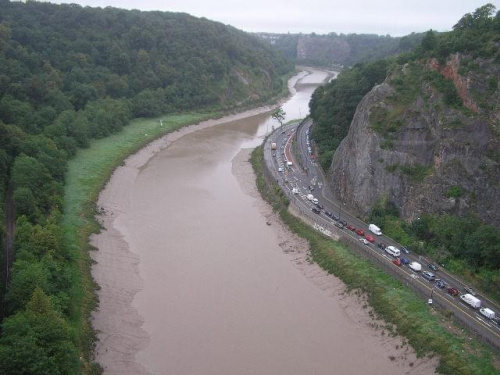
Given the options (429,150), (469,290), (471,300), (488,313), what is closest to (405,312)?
(471,300)

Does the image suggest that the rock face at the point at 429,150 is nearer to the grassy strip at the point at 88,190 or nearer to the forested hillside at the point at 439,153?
the forested hillside at the point at 439,153

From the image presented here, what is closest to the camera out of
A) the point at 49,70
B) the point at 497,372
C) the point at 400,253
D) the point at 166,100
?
the point at 497,372

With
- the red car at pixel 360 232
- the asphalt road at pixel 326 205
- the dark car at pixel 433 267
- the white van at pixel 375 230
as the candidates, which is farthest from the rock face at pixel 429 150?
the dark car at pixel 433 267

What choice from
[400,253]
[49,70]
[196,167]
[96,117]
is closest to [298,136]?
[196,167]

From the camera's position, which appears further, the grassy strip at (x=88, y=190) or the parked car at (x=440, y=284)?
the parked car at (x=440, y=284)

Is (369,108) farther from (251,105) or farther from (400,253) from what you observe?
(251,105)

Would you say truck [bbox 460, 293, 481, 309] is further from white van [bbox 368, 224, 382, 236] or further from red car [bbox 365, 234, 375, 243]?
white van [bbox 368, 224, 382, 236]
